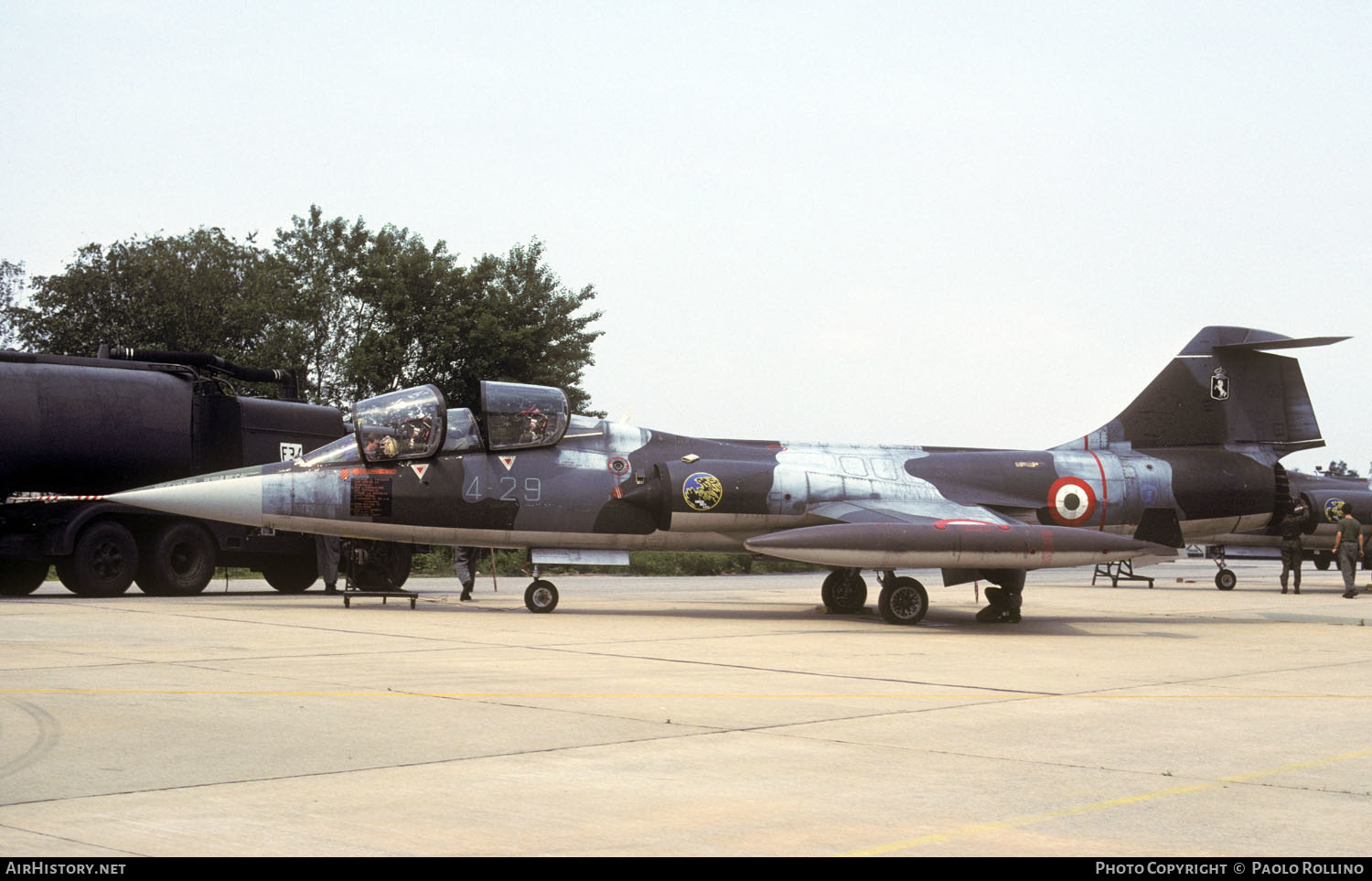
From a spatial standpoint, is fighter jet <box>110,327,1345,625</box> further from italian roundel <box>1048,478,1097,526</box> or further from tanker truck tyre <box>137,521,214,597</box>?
tanker truck tyre <box>137,521,214,597</box>

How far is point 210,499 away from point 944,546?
9055 mm

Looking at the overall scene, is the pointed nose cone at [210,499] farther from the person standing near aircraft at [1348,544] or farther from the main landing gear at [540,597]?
the person standing near aircraft at [1348,544]

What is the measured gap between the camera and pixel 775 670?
11.1 m

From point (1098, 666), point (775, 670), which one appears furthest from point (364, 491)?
point (1098, 666)

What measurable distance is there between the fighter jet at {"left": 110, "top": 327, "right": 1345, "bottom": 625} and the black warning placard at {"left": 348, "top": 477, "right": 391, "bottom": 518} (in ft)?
0.05

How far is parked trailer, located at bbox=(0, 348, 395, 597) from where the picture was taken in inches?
731

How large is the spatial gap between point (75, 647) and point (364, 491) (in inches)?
212

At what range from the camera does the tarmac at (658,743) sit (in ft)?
17.0

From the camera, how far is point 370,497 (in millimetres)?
16469

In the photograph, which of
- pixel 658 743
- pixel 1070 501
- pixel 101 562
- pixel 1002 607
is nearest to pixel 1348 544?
pixel 1070 501

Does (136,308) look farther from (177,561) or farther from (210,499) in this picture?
(210,499)

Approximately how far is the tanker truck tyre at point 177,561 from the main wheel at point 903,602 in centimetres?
1079

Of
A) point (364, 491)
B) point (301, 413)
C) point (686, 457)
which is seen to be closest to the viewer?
point (364, 491)

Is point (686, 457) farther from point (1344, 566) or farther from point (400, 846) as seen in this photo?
point (1344, 566)
